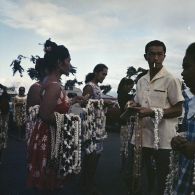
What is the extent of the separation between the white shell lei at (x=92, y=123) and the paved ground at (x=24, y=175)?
0.76 metres

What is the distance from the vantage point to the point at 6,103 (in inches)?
301

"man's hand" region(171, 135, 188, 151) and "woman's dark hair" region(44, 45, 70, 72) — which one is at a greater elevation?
"woman's dark hair" region(44, 45, 70, 72)

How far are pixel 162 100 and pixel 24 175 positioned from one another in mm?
3977

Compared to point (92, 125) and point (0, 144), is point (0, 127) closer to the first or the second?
point (0, 144)

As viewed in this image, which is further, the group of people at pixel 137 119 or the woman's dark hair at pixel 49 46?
the woman's dark hair at pixel 49 46

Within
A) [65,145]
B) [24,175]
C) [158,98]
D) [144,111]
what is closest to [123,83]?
[24,175]

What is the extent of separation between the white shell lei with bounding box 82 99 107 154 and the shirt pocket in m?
2.06

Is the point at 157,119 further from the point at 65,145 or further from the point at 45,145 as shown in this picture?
the point at 45,145

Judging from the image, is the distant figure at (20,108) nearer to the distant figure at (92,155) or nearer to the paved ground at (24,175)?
the paved ground at (24,175)

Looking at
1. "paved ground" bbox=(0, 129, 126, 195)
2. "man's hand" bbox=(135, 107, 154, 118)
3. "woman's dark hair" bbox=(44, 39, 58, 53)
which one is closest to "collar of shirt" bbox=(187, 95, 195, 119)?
"man's hand" bbox=(135, 107, 154, 118)

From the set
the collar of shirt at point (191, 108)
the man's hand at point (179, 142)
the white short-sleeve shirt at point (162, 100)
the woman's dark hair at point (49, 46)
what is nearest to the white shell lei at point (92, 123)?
the woman's dark hair at point (49, 46)

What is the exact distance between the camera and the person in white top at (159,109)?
4.31m

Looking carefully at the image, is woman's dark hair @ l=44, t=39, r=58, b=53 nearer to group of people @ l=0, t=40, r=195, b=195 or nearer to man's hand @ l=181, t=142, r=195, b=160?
group of people @ l=0, t=40, r=195, b=195

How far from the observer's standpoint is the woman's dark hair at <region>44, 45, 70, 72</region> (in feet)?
13.2
